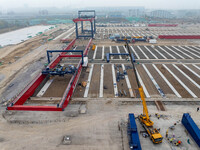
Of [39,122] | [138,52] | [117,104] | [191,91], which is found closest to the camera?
[39,122]

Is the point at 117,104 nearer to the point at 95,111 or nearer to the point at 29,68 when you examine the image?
the point at 95,111

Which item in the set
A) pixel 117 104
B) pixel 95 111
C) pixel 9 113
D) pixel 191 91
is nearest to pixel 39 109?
pixel 9 113

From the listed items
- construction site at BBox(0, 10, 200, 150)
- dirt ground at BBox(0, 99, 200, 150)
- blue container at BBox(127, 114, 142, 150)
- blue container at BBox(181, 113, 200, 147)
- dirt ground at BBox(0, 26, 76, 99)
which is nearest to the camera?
blue container at BBox(127, 114, 142, 150)

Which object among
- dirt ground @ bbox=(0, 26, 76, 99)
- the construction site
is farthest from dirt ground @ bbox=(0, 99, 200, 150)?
dirt ground @ bbox=(0, 26, 76, 99)

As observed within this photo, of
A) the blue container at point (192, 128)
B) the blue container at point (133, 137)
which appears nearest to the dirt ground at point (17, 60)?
the blue container at point (133, 137)

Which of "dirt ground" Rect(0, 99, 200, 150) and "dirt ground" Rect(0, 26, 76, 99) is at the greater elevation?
"dirt ground" Rect(0, 26, 76, 99)

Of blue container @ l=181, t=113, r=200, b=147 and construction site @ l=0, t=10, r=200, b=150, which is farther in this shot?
construction site @ l=0, t=10, r=200, b=150

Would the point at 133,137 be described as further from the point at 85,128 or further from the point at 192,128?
the point at 192,128

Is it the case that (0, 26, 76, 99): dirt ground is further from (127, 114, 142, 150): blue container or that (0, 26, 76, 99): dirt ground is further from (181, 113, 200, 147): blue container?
(181, 113, 200, 147): blue container

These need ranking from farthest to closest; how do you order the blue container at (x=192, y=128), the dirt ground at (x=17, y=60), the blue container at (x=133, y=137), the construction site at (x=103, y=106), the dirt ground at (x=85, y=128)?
the dirt ground at (x=17, y=60)
the construction site at (x=103, y=106)
the dirt ground at (x=85, y=128)
the blue container at (x=192, y=128)
the blue container at (x=133, y=137)

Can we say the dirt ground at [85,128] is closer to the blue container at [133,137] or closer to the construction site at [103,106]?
the construction site at [103,106]

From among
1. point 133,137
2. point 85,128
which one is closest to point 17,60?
point 85,128
